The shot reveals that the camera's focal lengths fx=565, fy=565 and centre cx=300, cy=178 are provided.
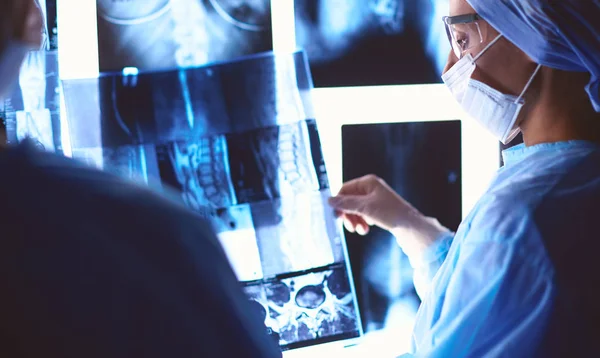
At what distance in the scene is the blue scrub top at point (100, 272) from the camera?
0.34 meters

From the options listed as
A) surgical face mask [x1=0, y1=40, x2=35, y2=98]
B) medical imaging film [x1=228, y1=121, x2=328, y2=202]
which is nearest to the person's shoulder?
surgical face mask [x1=0, y1=40, x2=35, y2=98]

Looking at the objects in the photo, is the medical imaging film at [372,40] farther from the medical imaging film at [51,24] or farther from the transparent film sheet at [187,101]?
the medical imaging film at [51,24]

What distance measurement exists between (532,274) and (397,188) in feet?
1.55

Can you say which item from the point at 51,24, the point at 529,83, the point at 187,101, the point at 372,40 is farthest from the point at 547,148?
the point at 51,24

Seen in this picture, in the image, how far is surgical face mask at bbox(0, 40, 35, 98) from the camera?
44 centimetres

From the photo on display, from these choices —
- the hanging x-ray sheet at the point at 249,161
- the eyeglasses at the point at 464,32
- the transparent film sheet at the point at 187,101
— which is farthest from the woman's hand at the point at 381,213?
the eyeglasses at the point at 464,32

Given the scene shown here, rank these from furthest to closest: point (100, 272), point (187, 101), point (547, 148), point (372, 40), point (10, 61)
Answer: point (372, 40) → point (187, 101) → point (547, 148) → point (10, 61) → point (100, 272)

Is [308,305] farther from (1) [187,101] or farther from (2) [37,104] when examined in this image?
(2) [37,104]

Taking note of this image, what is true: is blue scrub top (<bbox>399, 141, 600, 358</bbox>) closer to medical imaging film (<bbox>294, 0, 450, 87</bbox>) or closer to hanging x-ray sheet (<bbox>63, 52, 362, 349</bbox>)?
hanging x-ray sheet (<bbox>63, 52, 362, 349</bbox>)

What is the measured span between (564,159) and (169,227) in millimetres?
712

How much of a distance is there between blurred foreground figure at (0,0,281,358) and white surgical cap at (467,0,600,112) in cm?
68

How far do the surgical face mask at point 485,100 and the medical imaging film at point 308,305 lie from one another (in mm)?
410

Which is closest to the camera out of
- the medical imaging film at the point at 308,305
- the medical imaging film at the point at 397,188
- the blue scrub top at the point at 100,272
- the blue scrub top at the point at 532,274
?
the blue scrub top at the point at 100,272

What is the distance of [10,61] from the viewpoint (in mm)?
460
